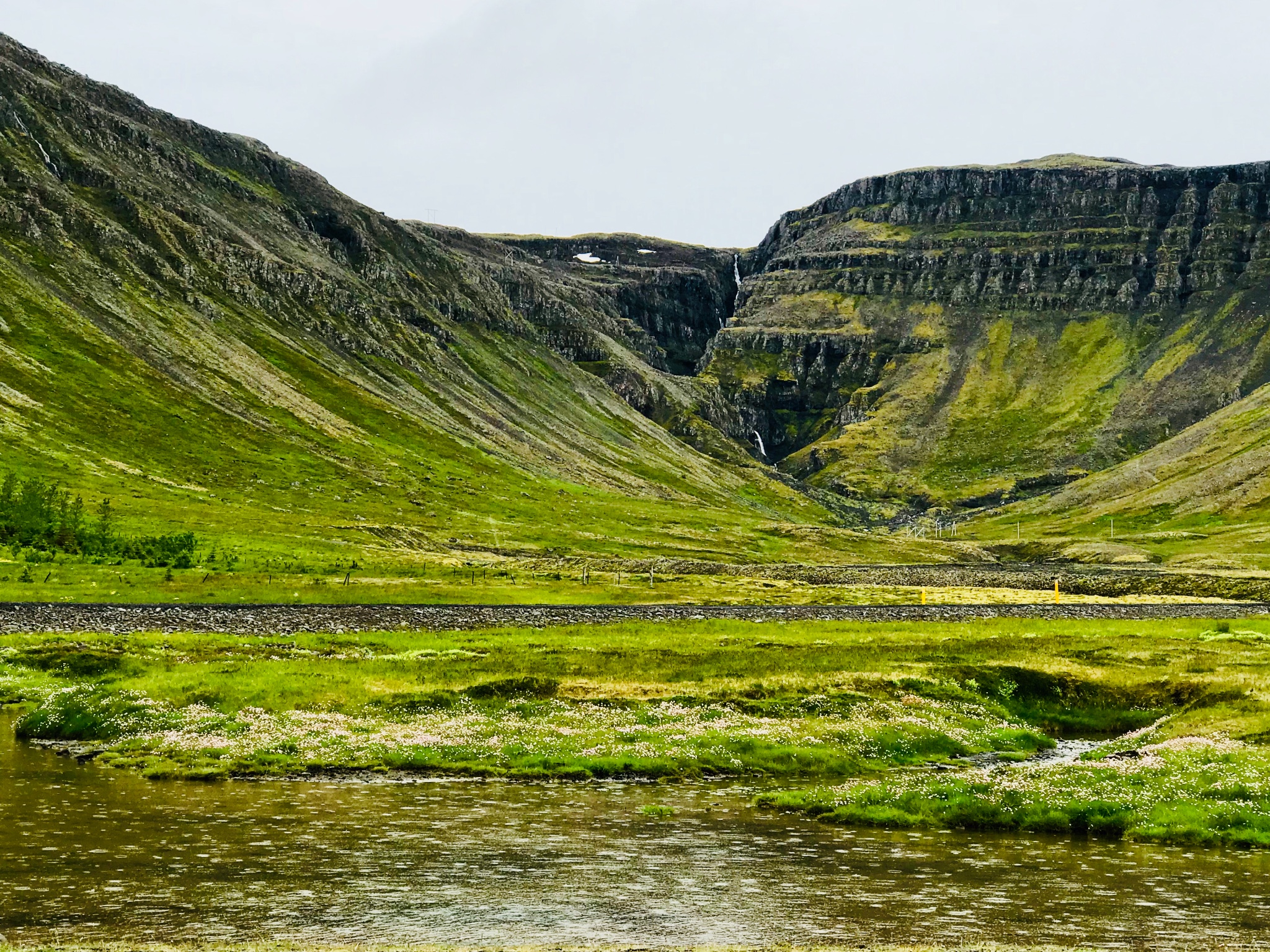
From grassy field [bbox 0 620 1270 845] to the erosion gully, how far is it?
3.73 meters

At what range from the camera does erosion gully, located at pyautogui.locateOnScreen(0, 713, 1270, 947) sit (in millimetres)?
21406

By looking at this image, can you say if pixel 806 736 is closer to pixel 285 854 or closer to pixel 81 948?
pixel 285 854

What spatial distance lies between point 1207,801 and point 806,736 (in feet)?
52.7

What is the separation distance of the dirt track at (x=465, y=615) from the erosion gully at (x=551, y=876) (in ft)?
147

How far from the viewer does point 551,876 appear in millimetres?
25750

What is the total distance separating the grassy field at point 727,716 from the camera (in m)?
34.9

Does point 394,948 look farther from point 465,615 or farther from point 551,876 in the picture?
point 465,615

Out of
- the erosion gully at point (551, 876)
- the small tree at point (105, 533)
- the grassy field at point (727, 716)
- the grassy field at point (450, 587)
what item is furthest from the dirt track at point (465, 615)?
the erosion gully at point (551, 876)

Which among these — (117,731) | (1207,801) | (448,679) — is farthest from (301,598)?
(1207,801)

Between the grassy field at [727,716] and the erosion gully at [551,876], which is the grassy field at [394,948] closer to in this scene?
the erosion gully at [551,876]

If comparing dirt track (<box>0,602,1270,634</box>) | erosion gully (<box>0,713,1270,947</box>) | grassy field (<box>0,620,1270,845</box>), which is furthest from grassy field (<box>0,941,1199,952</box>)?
dirt track (<box>0,602,1270,634</box>)

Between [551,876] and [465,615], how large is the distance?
68841 millimetres

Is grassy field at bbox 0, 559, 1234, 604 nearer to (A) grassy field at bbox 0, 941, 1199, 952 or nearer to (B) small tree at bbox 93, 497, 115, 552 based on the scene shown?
(B) small tree at bbox 93, 497, 115, 552

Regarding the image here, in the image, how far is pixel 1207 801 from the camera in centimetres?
3288
